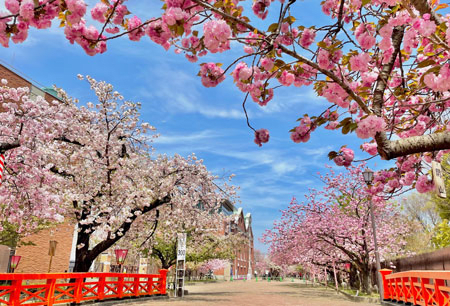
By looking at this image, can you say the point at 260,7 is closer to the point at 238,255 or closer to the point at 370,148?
the point at 370,148

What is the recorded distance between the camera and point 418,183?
5961 millimetres

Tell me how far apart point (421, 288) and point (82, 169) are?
1176 cm

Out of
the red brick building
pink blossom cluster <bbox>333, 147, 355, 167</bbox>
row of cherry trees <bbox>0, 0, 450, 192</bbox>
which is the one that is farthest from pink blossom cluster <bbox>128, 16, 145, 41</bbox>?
the red brick building

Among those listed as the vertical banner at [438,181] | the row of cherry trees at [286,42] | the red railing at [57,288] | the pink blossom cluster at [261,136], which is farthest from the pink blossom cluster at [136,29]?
the red railing at [57,288]

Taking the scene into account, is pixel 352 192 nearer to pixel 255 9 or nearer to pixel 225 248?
pixel 225 248

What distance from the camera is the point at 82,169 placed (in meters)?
12.5

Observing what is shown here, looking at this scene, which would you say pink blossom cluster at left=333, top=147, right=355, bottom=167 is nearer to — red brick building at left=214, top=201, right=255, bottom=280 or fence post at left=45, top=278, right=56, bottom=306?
fence post at left=45, top=278, right=56, bottom=306

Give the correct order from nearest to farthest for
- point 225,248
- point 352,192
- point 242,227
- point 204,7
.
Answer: point 204,7
point 352,192
point 225,248
point 242,227

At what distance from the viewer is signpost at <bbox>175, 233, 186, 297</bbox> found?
61.4 ft

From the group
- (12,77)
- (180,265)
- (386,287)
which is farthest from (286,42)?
(12,77)

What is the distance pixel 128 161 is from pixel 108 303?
5.70 meters

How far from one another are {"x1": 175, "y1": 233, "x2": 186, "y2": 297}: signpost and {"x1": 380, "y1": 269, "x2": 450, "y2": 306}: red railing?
1025 cm

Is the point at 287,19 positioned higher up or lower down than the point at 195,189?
lower down

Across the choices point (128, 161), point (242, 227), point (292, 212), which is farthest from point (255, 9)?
point (242, 227)
